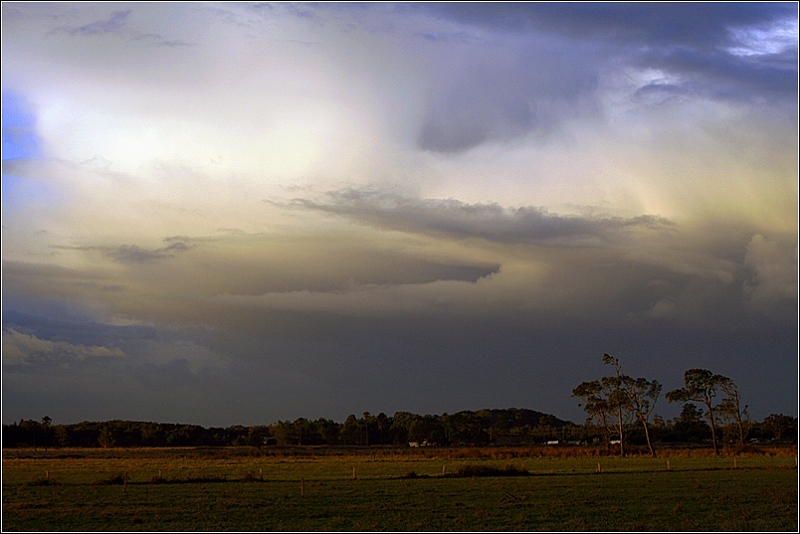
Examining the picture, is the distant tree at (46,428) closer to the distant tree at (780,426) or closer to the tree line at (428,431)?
the tree line at (428,431)

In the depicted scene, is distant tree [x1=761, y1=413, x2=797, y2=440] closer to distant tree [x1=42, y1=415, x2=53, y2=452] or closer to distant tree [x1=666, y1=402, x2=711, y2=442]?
distant tree [x1=666, y1=402, x2=711, y2=442]

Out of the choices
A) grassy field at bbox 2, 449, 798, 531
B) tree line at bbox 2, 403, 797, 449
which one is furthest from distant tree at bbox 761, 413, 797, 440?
grassy field at bbox 2, 449, 798, 531

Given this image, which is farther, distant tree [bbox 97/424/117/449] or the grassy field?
distant tree [bbox 97/424/117/449]

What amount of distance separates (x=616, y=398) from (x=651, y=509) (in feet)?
285

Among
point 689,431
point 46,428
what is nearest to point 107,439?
point 46,428

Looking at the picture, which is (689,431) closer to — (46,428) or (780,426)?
(780,426)

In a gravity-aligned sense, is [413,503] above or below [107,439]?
above

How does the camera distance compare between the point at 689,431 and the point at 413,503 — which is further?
the point at 689,431

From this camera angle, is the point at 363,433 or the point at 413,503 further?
the point at 363,433

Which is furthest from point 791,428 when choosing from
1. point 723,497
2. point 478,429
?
point 723,497

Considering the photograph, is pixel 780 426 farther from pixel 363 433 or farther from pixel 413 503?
pixel 413 503

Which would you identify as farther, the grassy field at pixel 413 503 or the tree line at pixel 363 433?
the tree line at pixel 363 433

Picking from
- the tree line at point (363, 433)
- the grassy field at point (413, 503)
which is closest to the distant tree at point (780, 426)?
the tree line at point (363, 433)

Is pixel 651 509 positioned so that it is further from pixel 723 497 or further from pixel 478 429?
pixel 478 429
